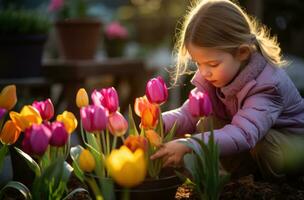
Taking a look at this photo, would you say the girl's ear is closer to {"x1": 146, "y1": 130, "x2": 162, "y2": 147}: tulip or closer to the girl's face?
the girl's face

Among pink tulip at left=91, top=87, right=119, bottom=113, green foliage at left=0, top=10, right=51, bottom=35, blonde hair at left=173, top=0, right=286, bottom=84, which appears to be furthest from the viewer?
green foliage at left=0, top=10, right=51, bottom=35

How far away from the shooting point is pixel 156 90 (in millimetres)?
1482

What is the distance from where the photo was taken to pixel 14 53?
10.1 feet

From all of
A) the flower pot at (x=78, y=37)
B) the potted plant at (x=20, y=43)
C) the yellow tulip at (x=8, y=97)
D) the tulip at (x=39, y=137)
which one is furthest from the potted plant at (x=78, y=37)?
the tulip at (x=39, y=137)

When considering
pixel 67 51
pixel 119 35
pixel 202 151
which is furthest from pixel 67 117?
pixel 119 35

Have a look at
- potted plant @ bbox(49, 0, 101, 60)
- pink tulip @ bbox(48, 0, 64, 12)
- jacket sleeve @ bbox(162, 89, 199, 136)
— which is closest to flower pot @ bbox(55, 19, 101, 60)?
potted plant @ bbox(49, 0, 101, 60)

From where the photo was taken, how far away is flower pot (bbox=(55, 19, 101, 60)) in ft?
12.0

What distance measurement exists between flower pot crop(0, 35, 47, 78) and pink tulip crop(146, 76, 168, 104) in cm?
174

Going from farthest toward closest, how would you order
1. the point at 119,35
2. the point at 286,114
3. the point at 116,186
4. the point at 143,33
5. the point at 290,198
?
the point at 143,33 → the point at 119,35 → the point at 286,114 → the point at 290,198 → the point at 116,186

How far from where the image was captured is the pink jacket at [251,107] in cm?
158

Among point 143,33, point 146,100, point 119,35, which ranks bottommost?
point 143,33

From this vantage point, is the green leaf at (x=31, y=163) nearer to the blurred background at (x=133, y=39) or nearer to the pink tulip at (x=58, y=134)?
the pink tulip at (x=58, y=134)

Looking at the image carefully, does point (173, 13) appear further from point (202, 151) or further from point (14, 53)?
point (202, 151)

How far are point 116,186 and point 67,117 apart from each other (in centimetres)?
20
